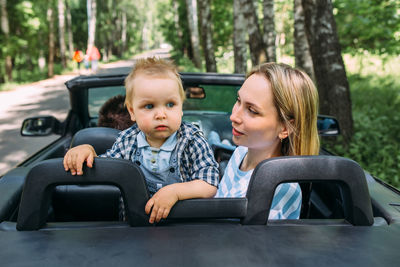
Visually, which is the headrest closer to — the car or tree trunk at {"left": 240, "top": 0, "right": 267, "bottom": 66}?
the car

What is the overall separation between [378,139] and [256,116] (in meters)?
5.74

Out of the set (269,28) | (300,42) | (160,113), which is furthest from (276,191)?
(269,28)

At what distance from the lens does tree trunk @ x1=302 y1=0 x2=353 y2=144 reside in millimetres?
5656

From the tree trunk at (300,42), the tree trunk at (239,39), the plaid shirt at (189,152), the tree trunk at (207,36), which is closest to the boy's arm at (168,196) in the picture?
the plaid shirt at (189,152)

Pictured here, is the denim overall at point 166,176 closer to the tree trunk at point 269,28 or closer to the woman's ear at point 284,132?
the woman's ear at point 284,132

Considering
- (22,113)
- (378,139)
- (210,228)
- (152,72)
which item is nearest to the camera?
(210,228)

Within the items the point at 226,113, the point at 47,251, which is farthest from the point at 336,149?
the point at 47,251

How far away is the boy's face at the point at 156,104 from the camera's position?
63.7 inches

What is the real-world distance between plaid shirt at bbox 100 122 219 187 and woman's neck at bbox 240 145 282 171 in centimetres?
17

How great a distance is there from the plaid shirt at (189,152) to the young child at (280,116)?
0.23 meters

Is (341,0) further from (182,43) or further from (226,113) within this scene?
(182,43)

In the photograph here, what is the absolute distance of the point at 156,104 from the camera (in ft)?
5.36

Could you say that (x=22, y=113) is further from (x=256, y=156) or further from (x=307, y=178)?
(x=307, y=178)

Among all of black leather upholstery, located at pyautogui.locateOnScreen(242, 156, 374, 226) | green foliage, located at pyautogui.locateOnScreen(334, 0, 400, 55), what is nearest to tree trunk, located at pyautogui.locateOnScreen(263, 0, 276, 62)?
green foliage, located at pyautogui.locateOnScreen(334, 0, 400, 55)
